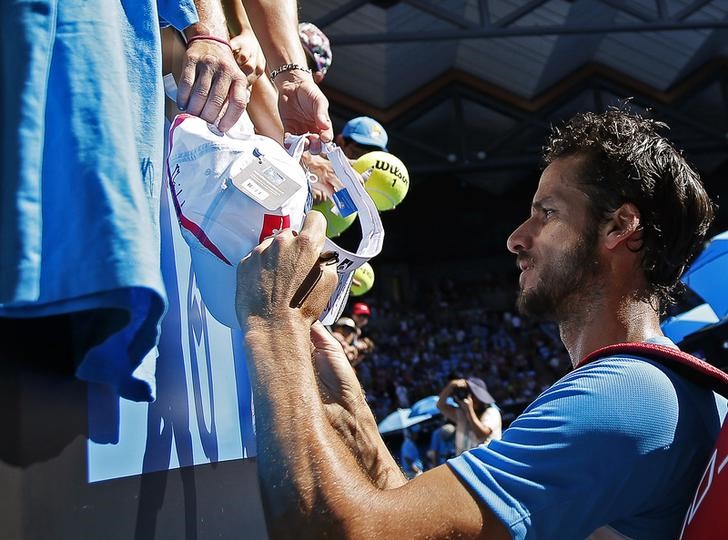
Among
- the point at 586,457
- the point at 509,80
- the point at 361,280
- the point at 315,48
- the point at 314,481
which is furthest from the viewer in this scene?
the point at 509,80

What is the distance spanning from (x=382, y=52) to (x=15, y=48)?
14.5 m

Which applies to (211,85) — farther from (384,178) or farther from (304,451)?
(384,178)

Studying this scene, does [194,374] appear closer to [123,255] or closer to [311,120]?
[311,120]

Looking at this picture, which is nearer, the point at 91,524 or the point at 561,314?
the point at 91,524

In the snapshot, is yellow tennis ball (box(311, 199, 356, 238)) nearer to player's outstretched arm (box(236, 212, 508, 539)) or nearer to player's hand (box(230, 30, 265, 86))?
player's hand (box(230, 30, 265, 86))

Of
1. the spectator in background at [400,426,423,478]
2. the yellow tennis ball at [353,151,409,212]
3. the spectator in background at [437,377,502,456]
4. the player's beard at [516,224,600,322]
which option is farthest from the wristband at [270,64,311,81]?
the spectator in background at [400,426,423,478]

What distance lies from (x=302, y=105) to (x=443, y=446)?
752 cm

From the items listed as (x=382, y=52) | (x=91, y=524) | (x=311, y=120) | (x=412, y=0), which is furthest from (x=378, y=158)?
(x=382, y=52)

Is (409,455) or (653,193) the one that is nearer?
(653,193)

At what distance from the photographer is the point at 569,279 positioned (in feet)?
4.98

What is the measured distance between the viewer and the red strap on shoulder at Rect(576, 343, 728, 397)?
47.0 inches

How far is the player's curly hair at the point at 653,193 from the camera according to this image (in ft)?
4.98

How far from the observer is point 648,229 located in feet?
4.97

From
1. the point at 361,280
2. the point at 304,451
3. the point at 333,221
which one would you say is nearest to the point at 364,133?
the point at 361,280
